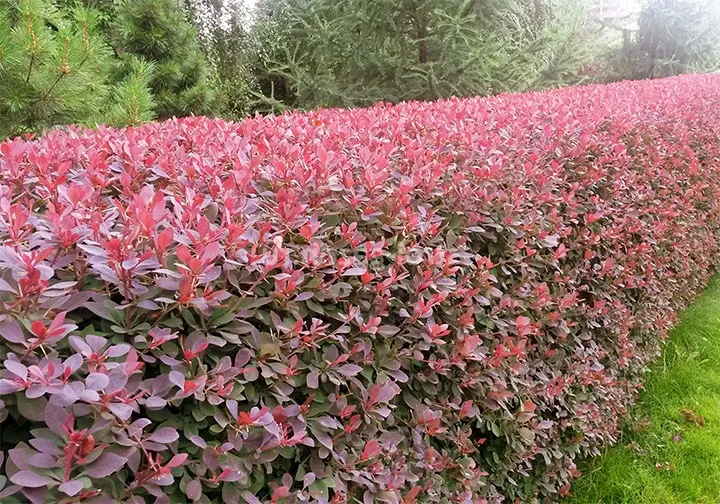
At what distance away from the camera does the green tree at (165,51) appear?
23.1ft

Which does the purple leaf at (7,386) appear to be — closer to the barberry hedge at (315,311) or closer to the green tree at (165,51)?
the barberry hedge at (315,311)

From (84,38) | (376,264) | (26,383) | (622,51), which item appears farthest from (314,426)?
(622,51)

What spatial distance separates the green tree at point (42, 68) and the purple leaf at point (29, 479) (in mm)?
3916

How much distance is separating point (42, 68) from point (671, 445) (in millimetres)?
4624

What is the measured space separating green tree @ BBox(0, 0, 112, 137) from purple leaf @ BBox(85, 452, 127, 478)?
12.8 ft

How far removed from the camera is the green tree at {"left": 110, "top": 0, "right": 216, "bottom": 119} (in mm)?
7043

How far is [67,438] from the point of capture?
2.90 ft

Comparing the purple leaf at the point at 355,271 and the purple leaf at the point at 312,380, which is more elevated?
the purple leaf at the point at 355,271

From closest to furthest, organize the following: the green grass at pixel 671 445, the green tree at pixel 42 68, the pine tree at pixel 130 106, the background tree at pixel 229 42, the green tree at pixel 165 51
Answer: the green grass at pixel 671 445 < the green tree at pixel 42 68 < the pine tree at pixel 130 106 < the green tree at pixel 165 51 < the background tree at pixel 229 42

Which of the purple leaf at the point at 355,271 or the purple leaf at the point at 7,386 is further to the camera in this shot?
the purple leaf at the point at 355,271

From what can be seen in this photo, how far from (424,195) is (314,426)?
85cm

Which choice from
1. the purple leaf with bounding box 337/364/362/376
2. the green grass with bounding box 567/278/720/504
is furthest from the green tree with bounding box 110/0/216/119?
the purple leaf with bounding box 337/364/362/376

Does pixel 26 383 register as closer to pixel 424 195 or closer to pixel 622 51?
pixel 424 195

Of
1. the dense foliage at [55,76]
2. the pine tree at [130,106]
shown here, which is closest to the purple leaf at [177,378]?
the dense foliage at [55,76]
